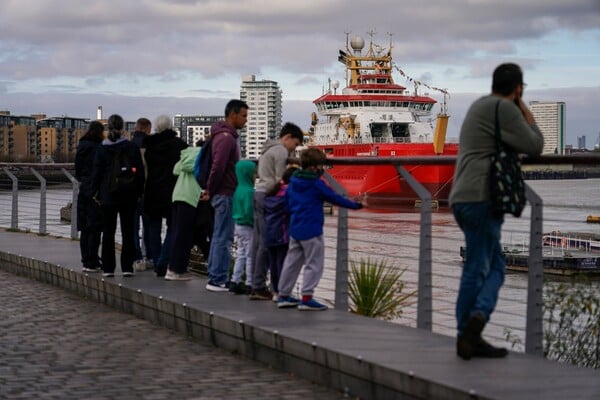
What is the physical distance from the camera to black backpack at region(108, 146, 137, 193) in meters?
11.5

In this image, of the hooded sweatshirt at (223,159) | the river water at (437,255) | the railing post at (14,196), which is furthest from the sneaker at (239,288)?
the railing post at (14,196)

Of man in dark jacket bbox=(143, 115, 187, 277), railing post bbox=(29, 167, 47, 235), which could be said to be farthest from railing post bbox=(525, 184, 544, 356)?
railing post bbox=(29, 167, 47, 235)

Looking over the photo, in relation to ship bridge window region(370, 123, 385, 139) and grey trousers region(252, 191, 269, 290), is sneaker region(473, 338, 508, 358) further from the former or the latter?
ship bridge window region(370, 123, 385, 139)

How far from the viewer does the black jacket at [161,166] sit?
38.3ft

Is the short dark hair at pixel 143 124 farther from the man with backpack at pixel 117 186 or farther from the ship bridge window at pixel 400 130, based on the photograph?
the ship bridge window at pixel 400 130

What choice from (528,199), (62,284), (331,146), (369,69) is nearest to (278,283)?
(528,199)

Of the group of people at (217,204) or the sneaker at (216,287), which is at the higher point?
the group of people at (217,204)

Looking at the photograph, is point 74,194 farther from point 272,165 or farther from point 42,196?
point 272,165

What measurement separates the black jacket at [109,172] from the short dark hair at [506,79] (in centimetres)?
582

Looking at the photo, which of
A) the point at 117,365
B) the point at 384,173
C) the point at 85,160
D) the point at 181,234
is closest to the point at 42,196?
the point at 85,160

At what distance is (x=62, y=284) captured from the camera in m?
12.7

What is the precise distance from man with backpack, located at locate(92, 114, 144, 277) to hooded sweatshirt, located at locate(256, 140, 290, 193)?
2398 mm

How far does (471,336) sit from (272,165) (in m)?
3.39

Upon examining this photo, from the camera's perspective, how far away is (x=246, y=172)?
10102 millimetres
